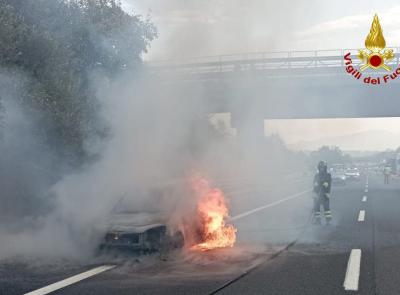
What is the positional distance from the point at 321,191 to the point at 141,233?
7.31 m

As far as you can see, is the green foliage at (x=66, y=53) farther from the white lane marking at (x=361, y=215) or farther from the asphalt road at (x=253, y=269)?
the white lane marking at (x=361, y=215)

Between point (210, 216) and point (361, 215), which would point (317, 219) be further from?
point (210, 216)

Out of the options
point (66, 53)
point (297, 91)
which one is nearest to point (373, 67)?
point (297, 91)

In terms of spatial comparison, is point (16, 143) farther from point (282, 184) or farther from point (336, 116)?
point (282, 184)

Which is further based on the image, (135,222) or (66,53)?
(66,53)

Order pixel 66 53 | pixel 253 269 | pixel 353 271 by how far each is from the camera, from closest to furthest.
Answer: pixel 353 271 < pixel 253 269 < pixel 66 53

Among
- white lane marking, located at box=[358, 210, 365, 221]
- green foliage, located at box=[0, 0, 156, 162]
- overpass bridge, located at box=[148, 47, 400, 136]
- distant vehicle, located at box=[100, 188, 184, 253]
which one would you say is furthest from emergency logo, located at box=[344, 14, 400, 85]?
distant vehicle, located at box=[100, 188, 184, 253]

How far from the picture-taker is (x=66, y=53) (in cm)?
1198

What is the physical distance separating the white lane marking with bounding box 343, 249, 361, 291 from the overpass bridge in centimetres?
1122

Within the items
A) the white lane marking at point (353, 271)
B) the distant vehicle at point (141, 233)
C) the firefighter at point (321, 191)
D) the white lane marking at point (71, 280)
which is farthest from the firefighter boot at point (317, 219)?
the white lane marking at point (71, 280)

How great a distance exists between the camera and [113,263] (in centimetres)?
854

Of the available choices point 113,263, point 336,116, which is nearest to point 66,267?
point 113,263

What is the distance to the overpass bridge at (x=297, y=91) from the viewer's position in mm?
21969

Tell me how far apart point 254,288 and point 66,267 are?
321 cm
